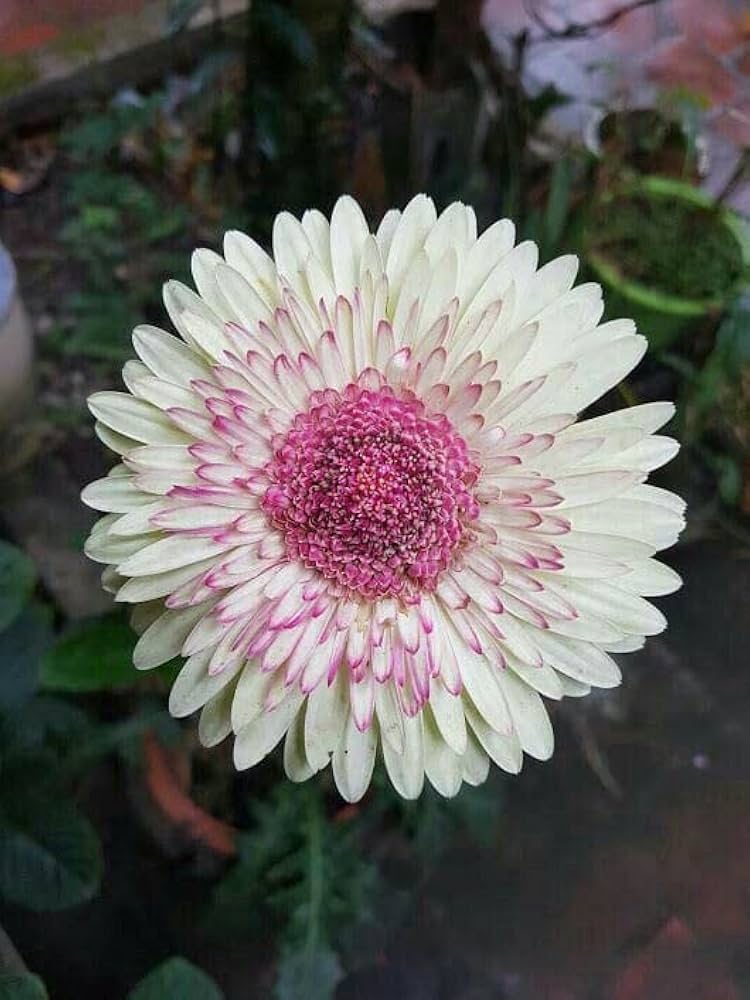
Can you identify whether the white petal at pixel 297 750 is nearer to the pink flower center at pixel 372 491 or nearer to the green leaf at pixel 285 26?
the pink flower center at pixel 372 491

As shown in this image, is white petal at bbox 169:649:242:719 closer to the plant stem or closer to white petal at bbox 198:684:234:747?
white petal at bbox 198:684:234:747

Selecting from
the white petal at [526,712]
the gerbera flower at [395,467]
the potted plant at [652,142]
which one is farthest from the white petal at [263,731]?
the potted plant at [652,142]

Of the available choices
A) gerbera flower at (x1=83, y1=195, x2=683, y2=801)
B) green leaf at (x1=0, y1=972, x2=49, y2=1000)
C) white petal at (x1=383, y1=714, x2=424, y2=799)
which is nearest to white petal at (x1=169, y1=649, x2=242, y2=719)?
gerbera flower at (x1=83, y1=195, x2=683, y2=801)

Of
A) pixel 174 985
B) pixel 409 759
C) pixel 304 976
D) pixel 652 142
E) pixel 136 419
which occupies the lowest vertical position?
pixel 304 976

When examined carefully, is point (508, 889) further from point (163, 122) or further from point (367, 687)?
point (163, 122)

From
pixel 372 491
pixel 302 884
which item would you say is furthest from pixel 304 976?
pixel 372 491

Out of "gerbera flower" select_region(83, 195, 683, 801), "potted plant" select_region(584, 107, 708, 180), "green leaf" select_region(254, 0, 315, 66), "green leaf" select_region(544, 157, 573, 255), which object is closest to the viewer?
"gerbera flower" select_region(83, 195, 683, 801)

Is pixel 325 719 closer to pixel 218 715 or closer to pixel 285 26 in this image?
pixel 218 715

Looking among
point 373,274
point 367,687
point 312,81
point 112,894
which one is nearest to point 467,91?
point 312,81
